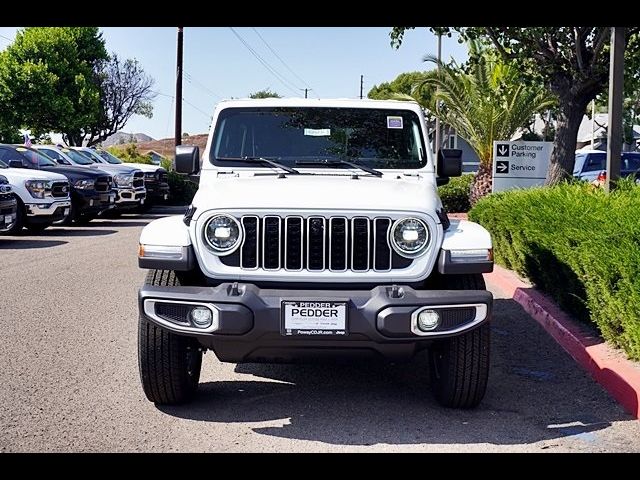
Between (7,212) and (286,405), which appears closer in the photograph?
(286,405)

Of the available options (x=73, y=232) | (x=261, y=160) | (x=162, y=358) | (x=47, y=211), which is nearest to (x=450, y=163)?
(x=261, y=160)

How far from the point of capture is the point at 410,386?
645cm

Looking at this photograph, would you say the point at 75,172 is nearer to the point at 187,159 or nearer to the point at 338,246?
the point at 187,159

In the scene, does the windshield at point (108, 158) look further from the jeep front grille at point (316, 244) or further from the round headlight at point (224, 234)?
the jeep front grille at point (316, 244)

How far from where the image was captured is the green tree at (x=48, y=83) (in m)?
46.0

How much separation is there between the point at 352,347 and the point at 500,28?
11.1m

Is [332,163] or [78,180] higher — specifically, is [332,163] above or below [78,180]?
below

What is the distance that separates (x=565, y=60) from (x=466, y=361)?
11.2 m

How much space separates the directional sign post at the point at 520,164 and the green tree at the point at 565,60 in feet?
4.16

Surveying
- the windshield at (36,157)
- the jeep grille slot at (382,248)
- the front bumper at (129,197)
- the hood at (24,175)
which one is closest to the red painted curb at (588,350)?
the jeep grille slot at (382,248)

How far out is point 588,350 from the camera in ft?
22.9
